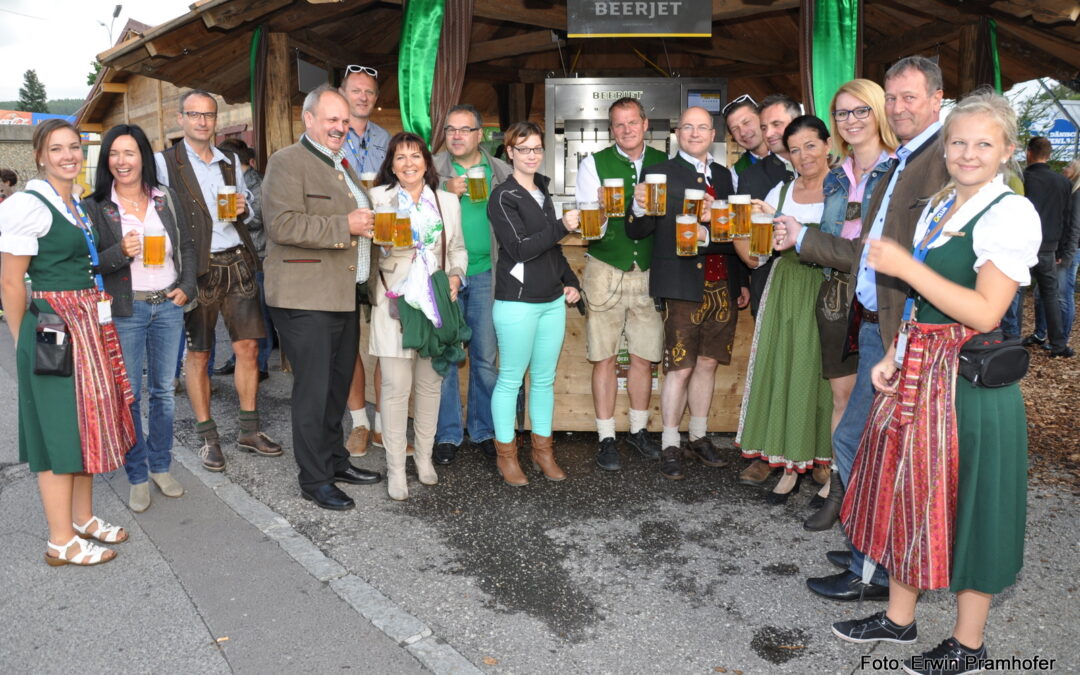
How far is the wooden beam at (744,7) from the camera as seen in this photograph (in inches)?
271

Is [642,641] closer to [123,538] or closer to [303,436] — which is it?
[303,436]

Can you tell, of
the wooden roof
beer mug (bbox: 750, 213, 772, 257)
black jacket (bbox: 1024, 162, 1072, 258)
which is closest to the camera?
beer mug (bbox: 750, 213, 772, 257)

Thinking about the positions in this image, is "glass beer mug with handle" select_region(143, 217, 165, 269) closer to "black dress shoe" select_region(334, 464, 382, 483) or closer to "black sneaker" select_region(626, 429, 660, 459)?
"black dress shoe" select_region(334, 464, 382, 483)

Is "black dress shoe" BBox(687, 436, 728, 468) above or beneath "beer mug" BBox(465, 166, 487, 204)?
beneath

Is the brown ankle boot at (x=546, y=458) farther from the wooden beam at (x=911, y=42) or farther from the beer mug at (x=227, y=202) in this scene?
the wooden beam at (x=911, y=42)

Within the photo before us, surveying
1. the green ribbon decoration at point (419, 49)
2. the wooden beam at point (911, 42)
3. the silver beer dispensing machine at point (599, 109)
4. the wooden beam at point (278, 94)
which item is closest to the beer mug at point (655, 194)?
the green ribbon decoration at point (419, 49)

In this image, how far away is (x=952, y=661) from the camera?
261cm

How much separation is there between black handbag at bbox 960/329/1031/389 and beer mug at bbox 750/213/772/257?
117 cm

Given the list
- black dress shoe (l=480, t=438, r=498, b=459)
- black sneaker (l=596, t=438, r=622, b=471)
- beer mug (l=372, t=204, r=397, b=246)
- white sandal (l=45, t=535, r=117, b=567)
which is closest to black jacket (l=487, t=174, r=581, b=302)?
beer mug (l=372, t=204, r=397, b=246)

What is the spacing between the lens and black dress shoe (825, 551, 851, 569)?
3439 millimetres

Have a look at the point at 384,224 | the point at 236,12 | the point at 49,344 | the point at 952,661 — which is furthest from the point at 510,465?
the point at 236,12

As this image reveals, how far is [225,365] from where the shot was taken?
711 cm

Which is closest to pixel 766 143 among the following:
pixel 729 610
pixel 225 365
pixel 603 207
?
pixel 603 207

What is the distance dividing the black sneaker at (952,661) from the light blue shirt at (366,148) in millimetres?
4019
